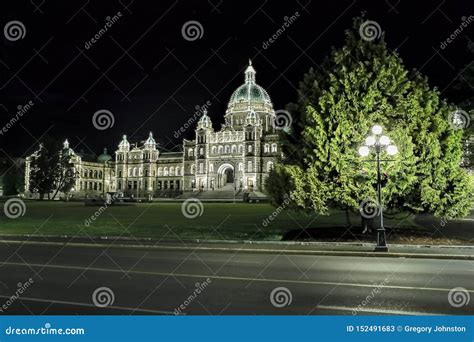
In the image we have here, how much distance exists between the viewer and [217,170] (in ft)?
382

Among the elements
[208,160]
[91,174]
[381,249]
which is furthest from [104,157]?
[381,249]

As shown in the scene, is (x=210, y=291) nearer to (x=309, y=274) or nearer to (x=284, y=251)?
(x=309, y=274)

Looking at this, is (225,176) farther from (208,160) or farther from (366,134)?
(366,134)

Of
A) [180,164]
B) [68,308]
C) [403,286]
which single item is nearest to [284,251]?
[403,286]

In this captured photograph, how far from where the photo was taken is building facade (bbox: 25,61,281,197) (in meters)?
113

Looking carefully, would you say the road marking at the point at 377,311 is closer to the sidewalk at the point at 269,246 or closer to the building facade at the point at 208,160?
the sidewalk at the point at 269,246

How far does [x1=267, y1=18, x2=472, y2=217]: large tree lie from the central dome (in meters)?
101

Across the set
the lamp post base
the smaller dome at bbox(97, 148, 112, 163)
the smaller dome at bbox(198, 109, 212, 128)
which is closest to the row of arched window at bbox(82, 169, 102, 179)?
the smaller dome at bbox(97, 148, 112, 163)

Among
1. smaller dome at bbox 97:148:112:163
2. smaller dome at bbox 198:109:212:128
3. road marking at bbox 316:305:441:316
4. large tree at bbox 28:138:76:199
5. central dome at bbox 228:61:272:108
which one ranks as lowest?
road marking at bbox 316:305:441:316

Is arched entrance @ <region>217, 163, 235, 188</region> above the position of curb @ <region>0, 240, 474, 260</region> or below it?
above

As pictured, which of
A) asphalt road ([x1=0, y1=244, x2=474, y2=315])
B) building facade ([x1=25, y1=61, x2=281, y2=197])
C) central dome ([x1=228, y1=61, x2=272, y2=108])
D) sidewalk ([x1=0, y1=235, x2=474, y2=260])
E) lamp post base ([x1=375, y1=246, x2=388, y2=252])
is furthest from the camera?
central dome ([x1=228, y1=61, x2=272, y2=108])

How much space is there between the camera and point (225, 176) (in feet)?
388

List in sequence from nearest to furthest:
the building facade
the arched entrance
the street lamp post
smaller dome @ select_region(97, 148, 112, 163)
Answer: the street lamp post
the building facade
the arched entrance
smaller dome @ select_region(97, 148, 112, 163)

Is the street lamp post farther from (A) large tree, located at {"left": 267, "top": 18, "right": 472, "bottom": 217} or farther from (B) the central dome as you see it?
(B) the central dome
